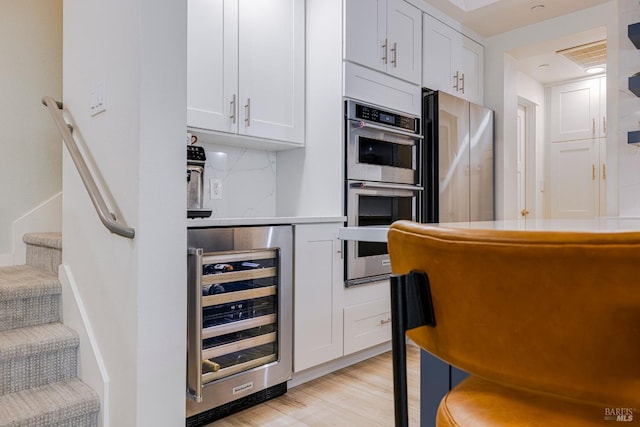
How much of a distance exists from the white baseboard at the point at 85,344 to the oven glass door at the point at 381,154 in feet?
5.40

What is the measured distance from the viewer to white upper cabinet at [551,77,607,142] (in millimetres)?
4969

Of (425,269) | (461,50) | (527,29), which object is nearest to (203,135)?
(425,269)

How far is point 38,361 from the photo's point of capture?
1.71 metres

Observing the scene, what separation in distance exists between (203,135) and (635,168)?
2549 millimetres

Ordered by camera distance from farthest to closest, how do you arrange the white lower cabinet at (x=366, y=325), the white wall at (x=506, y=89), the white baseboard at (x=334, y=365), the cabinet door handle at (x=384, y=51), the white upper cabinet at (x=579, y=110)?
Answer: the white upper cabinet at (x=579, y=110) < the white wall at (x=506, y=89) < the cabinet door handle at (x=384, y=51) < the white lower cabinet at (x=366, y=325) < the white baseboard at (x=334, y=365)

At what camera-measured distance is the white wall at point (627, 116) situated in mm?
2523

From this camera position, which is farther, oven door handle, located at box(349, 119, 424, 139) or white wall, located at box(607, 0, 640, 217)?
oven door handle, located at box(349, 119, 424, 139)

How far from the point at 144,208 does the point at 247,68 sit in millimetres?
1438

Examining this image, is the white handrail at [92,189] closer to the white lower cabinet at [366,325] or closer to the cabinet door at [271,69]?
the cabinet door at [271,69]

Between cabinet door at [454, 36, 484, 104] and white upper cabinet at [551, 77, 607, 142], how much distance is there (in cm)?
187

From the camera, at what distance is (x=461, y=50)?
3.74m

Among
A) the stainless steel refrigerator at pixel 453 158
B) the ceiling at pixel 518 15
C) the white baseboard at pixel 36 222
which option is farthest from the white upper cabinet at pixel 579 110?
the white baseboard at pixel 36 222

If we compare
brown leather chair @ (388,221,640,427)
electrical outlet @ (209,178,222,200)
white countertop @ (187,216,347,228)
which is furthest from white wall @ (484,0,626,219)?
brown leather chair @ (388,221,640,427)

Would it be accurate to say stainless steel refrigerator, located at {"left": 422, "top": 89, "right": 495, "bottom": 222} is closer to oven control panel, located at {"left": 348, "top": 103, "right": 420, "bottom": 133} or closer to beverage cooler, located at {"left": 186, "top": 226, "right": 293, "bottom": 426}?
oven control panel, located at {"left": 348, "top": 103, "right": 420, "bottom": 133}
